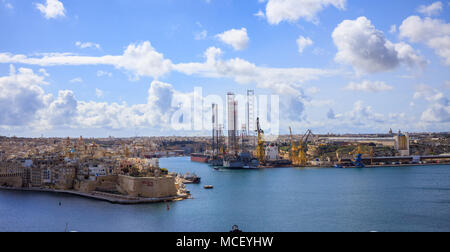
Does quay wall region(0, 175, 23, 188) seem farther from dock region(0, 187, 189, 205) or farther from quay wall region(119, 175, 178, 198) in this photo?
quay wall region(119, 175, 178, 198)

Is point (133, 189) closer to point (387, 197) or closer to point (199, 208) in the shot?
point (199, 208)

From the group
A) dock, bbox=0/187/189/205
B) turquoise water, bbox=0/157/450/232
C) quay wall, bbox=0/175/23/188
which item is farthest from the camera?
quay wall, bbox=0/175/23/188

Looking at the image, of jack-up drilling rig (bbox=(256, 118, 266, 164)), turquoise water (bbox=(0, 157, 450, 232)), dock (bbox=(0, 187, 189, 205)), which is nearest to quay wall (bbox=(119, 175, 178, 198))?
dock (bbox=(0, 187, 189, 205))

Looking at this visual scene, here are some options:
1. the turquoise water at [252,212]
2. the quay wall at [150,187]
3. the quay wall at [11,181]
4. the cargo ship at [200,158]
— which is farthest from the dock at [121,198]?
the cargo ship at [200,158]

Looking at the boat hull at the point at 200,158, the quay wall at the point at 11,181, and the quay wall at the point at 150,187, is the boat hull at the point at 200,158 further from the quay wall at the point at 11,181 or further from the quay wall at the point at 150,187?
the quay wall at the point at 150,187

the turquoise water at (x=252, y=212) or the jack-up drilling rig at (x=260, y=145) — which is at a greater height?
the jack-up drilling rig at (x=260, y=145)

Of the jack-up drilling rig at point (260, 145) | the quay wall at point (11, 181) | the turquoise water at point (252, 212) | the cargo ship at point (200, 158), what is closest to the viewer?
the turquoise water at point (252, 212)

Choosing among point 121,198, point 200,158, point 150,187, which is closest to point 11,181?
point 121,198

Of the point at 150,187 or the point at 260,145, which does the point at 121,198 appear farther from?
the point at 260,145

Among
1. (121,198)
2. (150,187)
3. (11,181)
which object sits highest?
(150,187)
